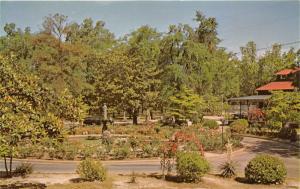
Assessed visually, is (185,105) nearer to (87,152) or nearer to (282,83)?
(87,152)

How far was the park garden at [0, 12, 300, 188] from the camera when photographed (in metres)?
14.4

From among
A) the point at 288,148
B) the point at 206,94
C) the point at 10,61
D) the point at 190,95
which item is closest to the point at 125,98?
the point at 190,95

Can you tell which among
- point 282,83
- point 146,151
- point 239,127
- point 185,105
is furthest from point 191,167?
point 282,83

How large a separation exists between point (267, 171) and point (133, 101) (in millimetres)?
29548

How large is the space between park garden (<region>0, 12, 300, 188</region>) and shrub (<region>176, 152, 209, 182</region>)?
45mm

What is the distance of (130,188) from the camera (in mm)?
16797

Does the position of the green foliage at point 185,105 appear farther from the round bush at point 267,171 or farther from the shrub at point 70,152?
the round bush at point 267,171

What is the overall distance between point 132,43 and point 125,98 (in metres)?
9.87

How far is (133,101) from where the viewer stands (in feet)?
A: 151

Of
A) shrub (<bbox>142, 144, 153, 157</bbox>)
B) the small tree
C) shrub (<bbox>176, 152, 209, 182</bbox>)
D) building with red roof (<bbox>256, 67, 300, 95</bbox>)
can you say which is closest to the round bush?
shrub (<bbox>176, 152, 209, 182</bbox>)

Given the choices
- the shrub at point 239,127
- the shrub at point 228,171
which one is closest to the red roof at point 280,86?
the shrub at point 239,127

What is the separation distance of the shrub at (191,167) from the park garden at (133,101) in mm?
45

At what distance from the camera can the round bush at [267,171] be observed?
1756cm

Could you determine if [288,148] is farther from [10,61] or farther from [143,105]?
[10,61]
